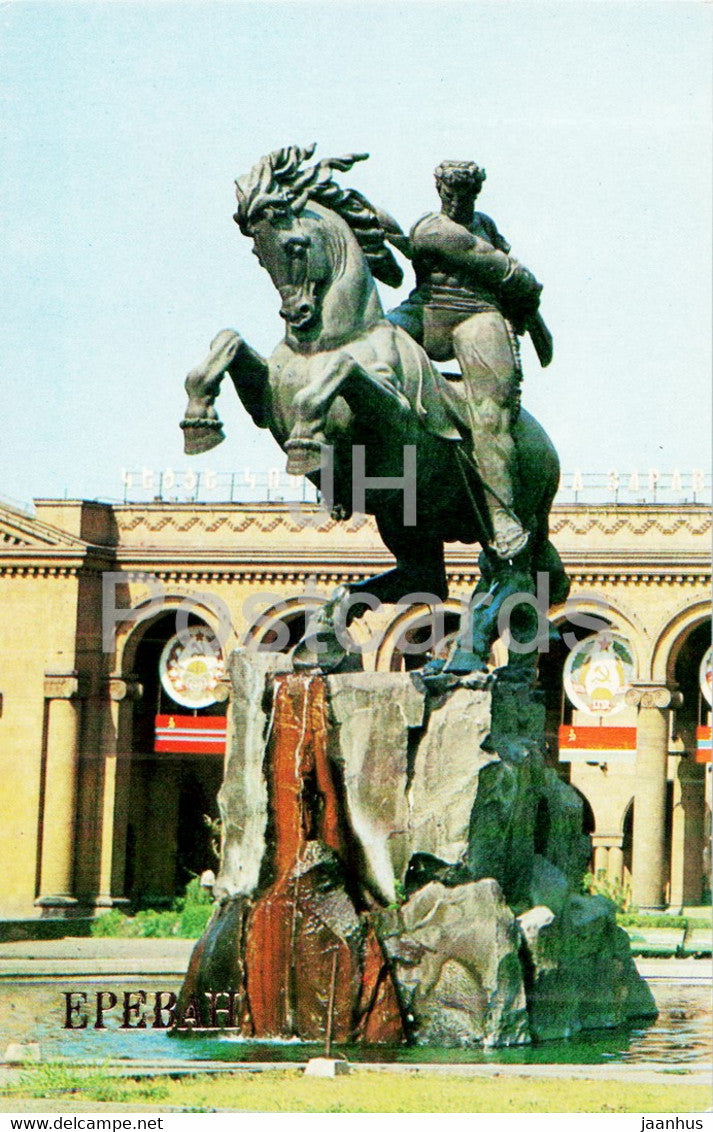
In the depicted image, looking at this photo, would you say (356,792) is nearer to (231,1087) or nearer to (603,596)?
(231,1087)

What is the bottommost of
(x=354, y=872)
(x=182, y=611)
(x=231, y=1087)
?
(x=231, y=1087)

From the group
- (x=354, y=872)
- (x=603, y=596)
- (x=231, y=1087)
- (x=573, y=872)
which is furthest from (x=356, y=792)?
(x=603, y=596)

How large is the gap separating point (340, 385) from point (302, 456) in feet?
1.54

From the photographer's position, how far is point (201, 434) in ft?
49.9

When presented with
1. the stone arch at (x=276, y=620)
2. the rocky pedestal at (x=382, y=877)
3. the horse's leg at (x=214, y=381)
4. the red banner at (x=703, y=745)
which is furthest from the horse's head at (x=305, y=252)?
the red banner at (x=703, y=745)

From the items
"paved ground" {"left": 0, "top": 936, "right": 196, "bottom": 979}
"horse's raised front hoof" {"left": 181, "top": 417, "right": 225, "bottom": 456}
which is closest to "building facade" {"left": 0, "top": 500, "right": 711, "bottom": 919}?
"paved ground" {"left": 0, "top": 936, "right": 196, "bottom": 979}

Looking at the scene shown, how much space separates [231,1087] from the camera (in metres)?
12.3

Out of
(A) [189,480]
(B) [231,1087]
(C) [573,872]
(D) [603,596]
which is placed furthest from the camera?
(A) [189,480]

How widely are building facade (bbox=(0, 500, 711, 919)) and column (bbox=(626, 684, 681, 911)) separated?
0.05 meters

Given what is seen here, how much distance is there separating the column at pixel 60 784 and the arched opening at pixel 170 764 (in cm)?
191

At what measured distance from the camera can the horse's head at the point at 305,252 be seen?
1534 centimetres

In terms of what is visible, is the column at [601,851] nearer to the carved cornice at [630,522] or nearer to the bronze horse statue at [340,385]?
the carved cornice at [630,522]

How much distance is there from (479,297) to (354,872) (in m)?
3.70

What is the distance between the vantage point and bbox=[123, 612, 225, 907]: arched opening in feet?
192
